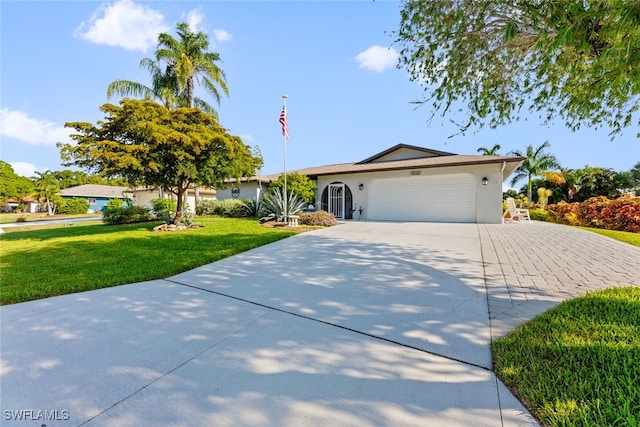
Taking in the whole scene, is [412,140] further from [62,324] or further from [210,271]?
[62,324]

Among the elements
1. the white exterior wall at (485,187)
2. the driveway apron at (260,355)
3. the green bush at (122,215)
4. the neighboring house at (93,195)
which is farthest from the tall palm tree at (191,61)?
the neighboring house at (93,195)

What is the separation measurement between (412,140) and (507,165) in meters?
5.89

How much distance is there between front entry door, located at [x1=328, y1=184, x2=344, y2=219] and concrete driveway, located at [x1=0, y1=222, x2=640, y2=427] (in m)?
12.6

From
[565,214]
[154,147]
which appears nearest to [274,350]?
[154,147]

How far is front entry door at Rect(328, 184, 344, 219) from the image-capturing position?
1755 cm

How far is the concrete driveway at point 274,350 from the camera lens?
→ 1.86 m

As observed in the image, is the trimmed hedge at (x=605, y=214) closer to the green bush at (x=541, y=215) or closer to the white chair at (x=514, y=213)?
the green bush at (x=541, y=215)

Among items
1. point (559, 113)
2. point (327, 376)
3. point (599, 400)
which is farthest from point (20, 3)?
point (559, 113)

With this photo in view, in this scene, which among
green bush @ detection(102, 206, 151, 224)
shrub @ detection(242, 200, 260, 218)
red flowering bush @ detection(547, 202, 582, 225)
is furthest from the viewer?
shrub @ detection(242, 200, 260, 218)

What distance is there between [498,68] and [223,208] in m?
17.2

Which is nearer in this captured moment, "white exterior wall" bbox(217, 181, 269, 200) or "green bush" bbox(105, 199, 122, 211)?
"green bush" bbox(105, 199, 122, 211)

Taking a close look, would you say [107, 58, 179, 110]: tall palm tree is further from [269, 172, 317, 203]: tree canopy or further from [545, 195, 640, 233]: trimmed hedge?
[545, 195, 640, 233]: trimmed hedge

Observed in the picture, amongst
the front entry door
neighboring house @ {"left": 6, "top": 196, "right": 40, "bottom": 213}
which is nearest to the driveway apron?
the front entry door

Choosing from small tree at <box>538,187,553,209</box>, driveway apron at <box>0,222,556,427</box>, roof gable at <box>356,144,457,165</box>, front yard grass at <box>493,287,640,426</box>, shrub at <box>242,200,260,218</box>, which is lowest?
driveway apron at <box>0,222,556,427</box>
